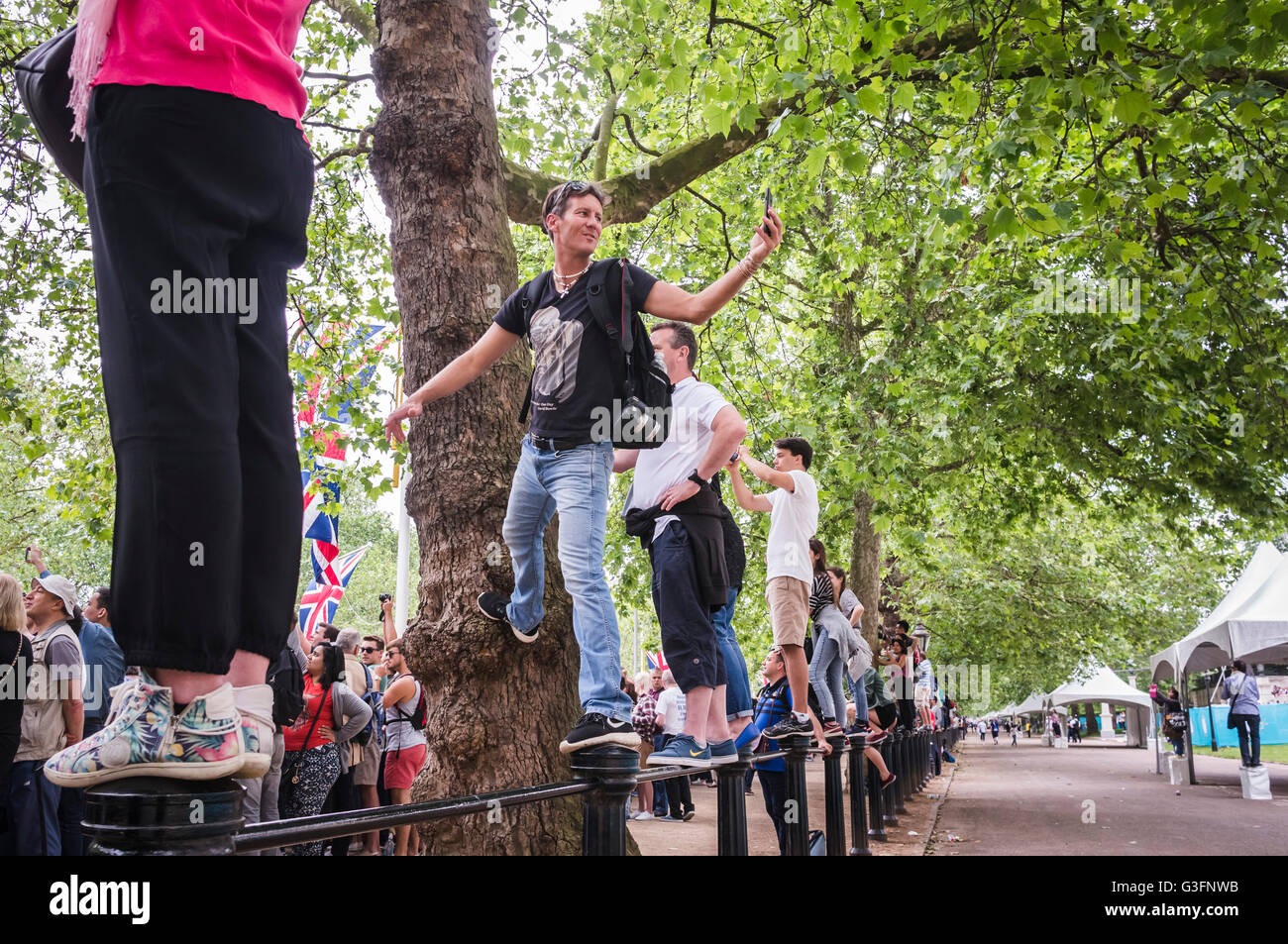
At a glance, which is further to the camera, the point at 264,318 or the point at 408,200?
the point at 408,200

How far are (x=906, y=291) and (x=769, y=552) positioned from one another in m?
9.16

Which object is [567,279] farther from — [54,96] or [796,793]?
[796,793]

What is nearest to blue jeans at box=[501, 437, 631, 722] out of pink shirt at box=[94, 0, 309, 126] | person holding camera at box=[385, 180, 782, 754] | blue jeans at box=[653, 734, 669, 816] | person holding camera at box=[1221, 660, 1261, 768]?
person holding camera at box=[385, 180, 782, 754]

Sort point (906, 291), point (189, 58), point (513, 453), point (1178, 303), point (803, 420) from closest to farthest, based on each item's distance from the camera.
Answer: point (189, 58), point (513, 453), point (1178, 303), point (803, 420), point (906, 291)

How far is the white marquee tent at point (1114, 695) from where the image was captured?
51.5 metres

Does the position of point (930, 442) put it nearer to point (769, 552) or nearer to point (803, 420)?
point (803, 420)

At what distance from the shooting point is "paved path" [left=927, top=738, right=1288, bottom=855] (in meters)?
9.37

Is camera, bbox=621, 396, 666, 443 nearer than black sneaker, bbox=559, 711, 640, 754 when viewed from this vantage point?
No

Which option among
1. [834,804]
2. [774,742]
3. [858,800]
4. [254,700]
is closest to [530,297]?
[254,700]

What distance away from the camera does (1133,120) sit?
17.6 feet

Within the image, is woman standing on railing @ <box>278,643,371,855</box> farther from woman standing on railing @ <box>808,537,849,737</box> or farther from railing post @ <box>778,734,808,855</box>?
woman standing on railing @ <box>808,537,849,737</box>

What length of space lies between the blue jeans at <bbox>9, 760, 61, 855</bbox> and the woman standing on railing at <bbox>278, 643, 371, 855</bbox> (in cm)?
158
